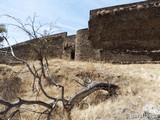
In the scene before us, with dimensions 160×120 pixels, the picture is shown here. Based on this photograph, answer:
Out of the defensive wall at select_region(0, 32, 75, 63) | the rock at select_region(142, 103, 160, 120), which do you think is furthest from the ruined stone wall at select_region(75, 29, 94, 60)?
the rock at select_region(142, 103, 160, 120)

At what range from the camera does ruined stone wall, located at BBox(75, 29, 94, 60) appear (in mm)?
22391

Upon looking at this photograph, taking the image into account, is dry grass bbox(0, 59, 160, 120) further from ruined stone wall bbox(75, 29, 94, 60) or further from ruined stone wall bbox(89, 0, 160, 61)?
ruined stone wall bbox(75, 29, 94, 60)

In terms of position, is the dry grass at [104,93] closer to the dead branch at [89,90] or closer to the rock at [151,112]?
the rock at [151,112]

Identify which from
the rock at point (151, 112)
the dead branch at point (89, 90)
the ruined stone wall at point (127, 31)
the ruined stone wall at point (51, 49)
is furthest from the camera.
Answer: the ruined stone wall at point (51, 49)

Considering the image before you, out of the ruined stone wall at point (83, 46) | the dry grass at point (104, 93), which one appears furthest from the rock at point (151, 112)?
the ruined stone wall at point (83, 46)

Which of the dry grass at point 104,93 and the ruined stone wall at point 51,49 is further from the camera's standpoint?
the ruined stone wall at point 51,49

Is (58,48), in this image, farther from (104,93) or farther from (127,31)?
(104,93)

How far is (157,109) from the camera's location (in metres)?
13.6

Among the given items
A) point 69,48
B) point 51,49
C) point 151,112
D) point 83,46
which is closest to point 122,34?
point 83,46

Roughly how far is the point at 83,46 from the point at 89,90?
8968mm

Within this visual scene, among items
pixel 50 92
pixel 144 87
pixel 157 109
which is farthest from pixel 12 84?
pixel 157 109

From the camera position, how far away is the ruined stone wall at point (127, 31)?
64.5ft

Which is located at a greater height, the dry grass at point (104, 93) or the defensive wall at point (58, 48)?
the defensive wall at point (58, 48)

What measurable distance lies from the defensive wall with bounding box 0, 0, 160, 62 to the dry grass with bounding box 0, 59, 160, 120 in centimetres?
185
